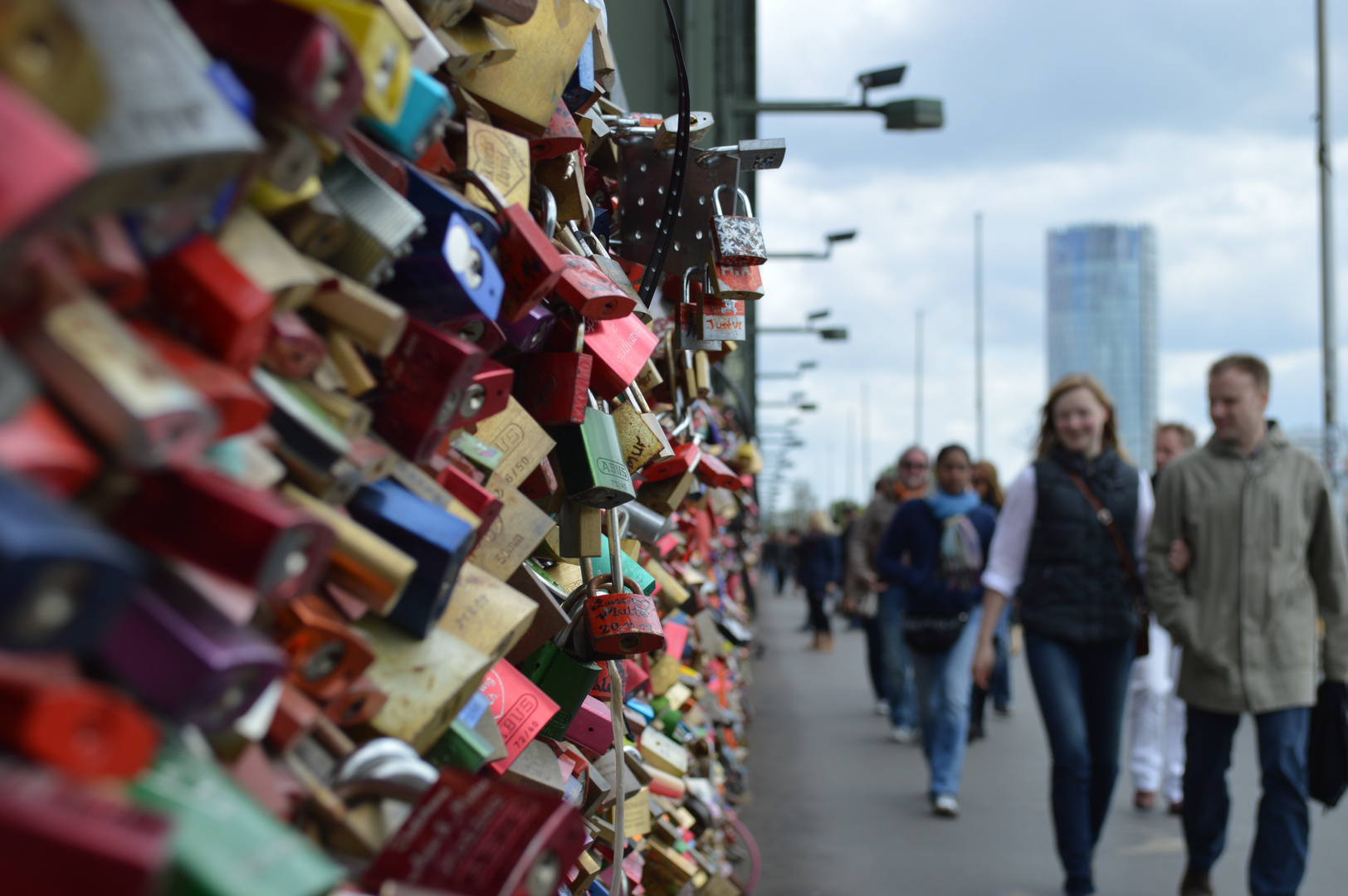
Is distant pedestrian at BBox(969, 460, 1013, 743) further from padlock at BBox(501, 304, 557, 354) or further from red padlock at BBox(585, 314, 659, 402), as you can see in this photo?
padlock at BBox(501, 304, 557, 354)

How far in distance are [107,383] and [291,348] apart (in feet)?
0.70

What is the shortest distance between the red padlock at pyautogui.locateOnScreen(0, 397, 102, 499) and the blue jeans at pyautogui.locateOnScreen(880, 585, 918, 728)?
8.51m

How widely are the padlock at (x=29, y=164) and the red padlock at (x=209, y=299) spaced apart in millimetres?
159

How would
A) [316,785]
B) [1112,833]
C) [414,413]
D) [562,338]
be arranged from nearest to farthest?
[316,785] → [414,413] → [562,338] → [1112,833]

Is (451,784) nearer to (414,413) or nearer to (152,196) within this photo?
(414,413)

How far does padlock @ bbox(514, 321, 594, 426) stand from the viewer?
142 cm

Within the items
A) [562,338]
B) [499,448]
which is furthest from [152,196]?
[562,338]

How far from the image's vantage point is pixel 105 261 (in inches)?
21.4

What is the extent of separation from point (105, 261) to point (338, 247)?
27 cm

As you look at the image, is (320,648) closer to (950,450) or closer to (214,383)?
(214,383)

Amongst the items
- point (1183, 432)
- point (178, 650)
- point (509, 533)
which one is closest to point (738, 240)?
point (509, 533)

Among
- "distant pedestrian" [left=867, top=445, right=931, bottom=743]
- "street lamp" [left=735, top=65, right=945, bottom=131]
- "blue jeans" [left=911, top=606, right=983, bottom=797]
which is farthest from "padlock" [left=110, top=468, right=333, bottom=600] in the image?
"street lamp" [left=735, top=65, right=945, bottom=131]

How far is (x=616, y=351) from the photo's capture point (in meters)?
1.61

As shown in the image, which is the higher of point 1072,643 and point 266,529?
point 266,529
